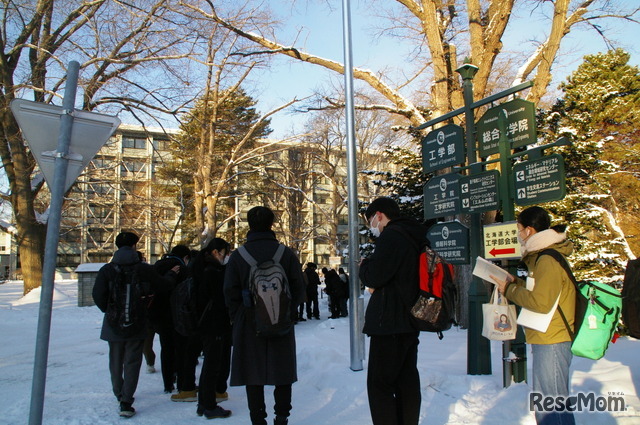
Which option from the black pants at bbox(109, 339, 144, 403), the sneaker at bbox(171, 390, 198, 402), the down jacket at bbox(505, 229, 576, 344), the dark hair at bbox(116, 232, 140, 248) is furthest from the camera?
the sneaker at bbox(171, 390, 198, 402)

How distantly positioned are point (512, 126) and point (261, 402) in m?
4.64

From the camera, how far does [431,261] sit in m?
3.46

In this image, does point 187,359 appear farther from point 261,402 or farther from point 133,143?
point 133,143

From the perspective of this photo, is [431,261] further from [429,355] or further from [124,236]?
[429,355]

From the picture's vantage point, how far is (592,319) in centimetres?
332

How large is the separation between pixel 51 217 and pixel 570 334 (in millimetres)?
3772

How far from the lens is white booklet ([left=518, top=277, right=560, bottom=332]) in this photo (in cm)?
328

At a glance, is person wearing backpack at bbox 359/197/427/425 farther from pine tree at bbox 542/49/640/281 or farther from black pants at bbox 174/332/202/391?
pine tree at bbox 542/49/640/281

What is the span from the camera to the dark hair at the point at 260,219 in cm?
418

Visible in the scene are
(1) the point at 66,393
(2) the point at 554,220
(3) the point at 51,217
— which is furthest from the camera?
(2) the point at 554,220

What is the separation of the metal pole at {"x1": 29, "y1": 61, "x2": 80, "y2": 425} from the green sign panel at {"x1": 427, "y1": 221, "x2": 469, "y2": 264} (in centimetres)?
509

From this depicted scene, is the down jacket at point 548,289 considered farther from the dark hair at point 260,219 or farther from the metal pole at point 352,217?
the metal pole at point 352,217

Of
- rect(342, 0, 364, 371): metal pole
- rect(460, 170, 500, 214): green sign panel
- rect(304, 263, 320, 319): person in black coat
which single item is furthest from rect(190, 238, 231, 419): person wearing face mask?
rect(304, 263, 320, 319): person in black coat

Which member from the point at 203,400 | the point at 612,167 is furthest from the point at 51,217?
the point at 612,167
